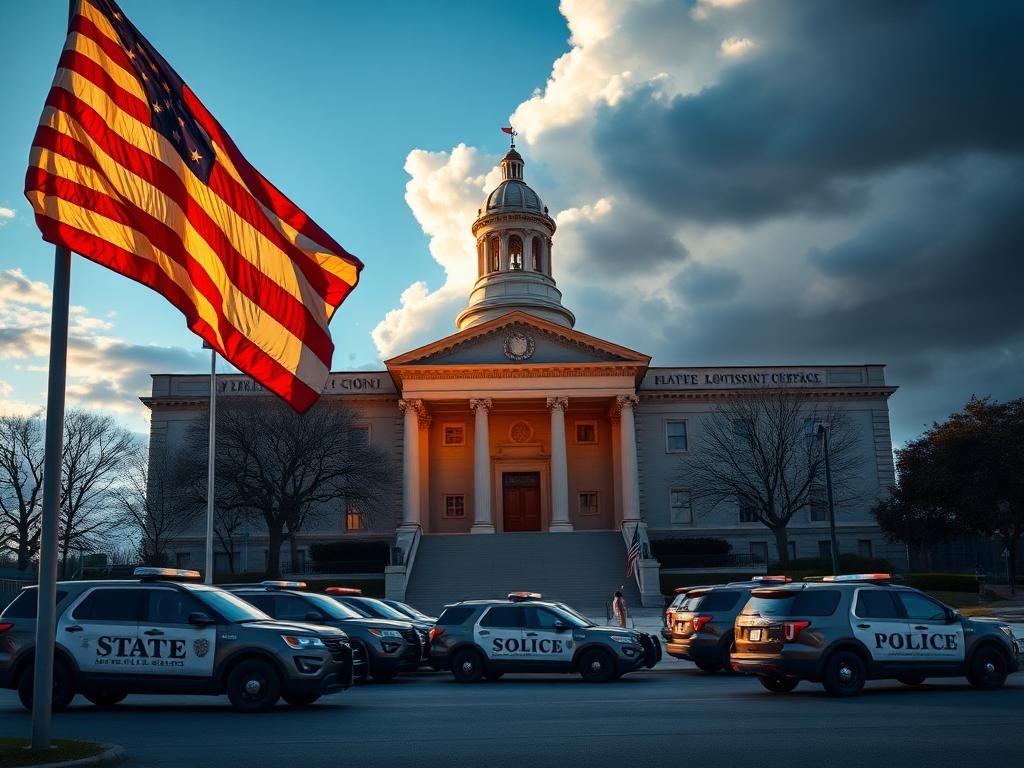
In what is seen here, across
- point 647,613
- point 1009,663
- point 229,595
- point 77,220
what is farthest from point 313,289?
point 647,613

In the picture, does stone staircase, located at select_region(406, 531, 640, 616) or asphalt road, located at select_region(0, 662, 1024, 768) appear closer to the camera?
asphalt road, located at select_region(0, 662, 1024, 768)

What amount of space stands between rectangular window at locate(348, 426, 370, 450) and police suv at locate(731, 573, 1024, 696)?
117ft

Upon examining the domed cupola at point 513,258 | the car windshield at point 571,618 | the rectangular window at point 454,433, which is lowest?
the car windshield at point 571,618

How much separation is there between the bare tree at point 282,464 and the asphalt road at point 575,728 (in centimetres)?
2738

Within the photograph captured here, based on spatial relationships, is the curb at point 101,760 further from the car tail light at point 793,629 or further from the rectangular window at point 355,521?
the rectangular window at point 355,521

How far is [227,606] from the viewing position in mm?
14570

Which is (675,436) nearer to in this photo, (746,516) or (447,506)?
(746,516)

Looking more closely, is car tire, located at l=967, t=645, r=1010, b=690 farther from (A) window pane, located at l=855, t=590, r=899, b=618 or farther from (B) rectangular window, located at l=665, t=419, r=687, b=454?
(B) rectangular window, located at l=665, t=419, r=687, b=454

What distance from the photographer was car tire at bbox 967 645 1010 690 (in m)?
15.9

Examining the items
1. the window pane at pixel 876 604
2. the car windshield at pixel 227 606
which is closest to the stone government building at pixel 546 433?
the window pane at pixel 876 604

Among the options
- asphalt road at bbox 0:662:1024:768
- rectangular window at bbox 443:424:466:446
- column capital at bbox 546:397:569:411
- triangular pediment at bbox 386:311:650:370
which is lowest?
asphalt road at bbox 0:662:1024:768

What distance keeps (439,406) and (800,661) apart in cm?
4052

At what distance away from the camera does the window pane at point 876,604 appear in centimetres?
1560

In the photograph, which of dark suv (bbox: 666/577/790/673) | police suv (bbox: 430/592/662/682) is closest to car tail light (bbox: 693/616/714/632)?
dark suv (bbox: 666/577/790/673)
